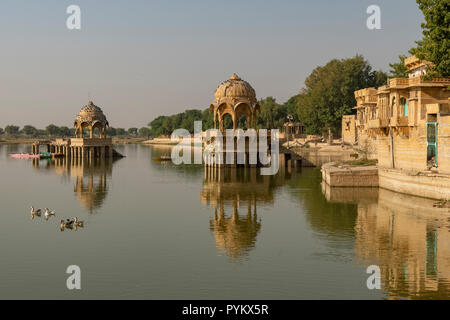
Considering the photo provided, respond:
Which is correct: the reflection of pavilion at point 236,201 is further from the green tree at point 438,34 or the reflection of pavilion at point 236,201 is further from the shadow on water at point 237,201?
the green tree at point 438,34

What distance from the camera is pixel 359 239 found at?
2259cm

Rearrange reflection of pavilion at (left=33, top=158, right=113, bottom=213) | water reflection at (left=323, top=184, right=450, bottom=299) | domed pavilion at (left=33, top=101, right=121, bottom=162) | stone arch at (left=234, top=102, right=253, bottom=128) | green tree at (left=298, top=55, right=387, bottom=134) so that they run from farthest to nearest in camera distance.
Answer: green tree at (left=298, top=55, right=387, bottom=134)
domed pavilion at (left=33, top=101, right=121, bottom=162)
stone arch at (left=234, top=102, right=253, bottom=128)
reflection of pavilion at (left=33, top=158, right=113, bottom=213)
water reflection at (left=323, top=184, right=450, bottom=299)

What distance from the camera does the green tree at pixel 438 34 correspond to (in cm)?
3089

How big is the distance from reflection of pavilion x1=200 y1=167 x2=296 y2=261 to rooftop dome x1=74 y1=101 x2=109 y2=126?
33454 millimetres

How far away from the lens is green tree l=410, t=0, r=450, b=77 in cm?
3089

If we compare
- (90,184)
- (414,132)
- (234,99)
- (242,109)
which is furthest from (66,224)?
(242,109)

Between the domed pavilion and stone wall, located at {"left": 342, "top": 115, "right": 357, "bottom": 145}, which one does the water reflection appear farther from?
the domed pavilion

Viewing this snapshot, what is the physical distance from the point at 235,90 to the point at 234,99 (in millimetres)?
1099

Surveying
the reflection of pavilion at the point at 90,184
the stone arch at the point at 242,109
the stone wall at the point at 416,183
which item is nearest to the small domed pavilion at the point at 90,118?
the reflection of pavilion at the point at 90,184

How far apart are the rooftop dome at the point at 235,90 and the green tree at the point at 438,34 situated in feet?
100

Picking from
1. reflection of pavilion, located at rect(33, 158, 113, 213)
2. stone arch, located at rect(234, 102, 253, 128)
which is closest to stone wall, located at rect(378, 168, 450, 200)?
reflection of pavilion, located at rect(33, 158, 113, 213)

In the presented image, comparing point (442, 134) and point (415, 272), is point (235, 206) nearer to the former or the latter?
point (442, 134)
